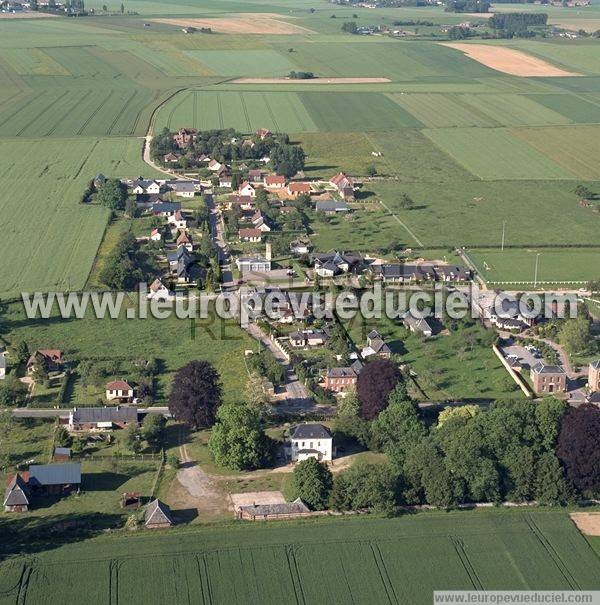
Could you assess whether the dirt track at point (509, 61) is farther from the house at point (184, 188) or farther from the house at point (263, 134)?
the house at point (184, 188)

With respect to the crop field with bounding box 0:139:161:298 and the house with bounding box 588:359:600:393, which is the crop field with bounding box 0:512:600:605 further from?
the crop field with bounding box 0:139:161:298

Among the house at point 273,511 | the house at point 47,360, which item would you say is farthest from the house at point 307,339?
the house at point 273,511

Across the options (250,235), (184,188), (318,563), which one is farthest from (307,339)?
(184,188)

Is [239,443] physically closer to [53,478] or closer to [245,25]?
[53,478]

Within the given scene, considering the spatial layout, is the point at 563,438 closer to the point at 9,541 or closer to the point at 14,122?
the point at 9,541

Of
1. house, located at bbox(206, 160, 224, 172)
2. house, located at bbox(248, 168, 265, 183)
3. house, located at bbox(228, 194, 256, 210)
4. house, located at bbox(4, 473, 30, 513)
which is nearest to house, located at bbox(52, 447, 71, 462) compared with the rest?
house, located at bbox(4, 473, 30, 513)

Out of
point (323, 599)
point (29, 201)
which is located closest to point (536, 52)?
point (29, 201)
